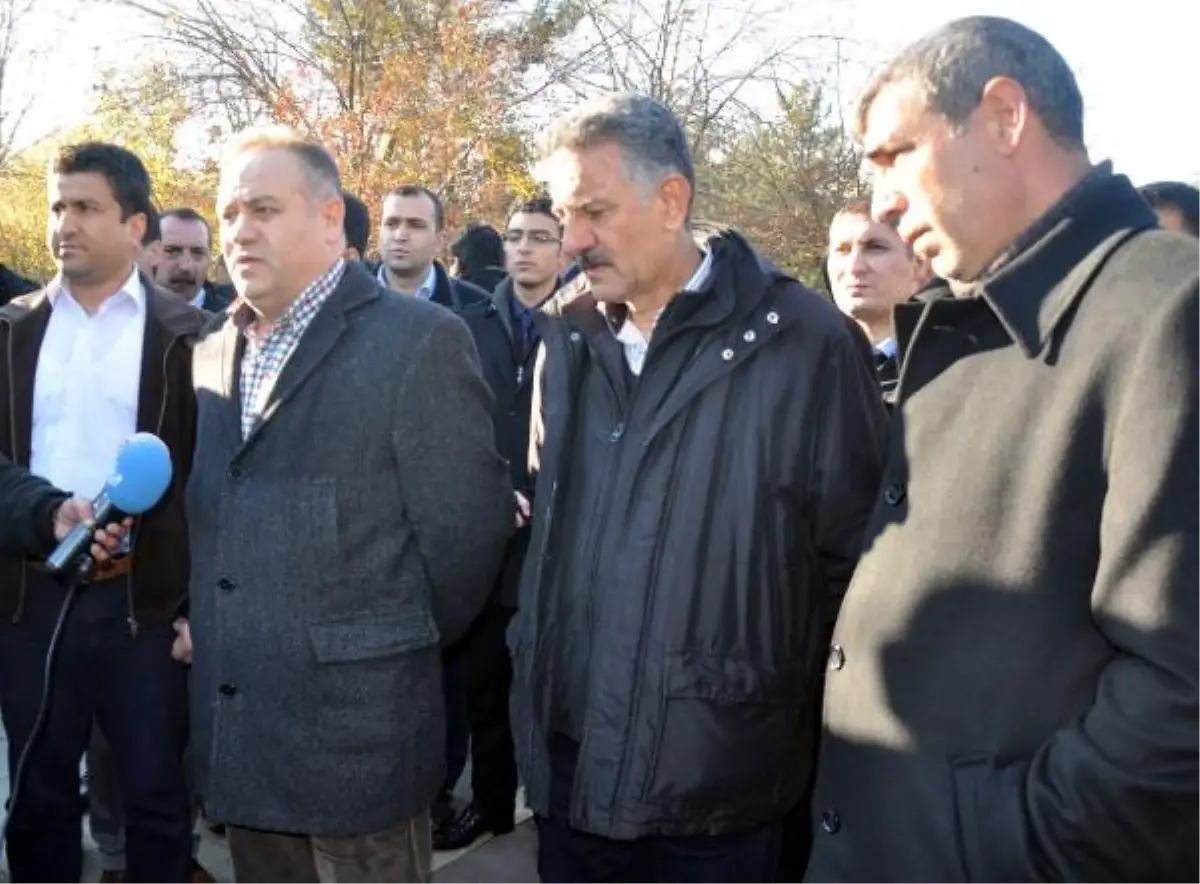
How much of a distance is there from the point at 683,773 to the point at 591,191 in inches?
50.3

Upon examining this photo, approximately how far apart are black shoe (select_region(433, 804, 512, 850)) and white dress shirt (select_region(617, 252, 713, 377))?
2.50m

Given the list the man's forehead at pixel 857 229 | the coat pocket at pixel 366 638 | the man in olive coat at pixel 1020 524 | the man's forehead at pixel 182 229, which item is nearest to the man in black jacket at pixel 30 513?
the coat pocket at pixel 366 638

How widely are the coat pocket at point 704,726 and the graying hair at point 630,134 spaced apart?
108 centimetres

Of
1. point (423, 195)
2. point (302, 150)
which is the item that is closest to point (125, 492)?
point (302, 150)

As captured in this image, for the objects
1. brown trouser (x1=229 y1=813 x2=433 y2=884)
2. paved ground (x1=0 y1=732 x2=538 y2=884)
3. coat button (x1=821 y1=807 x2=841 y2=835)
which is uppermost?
coat button (x1=821 y1=807 x2=841 y2=835)

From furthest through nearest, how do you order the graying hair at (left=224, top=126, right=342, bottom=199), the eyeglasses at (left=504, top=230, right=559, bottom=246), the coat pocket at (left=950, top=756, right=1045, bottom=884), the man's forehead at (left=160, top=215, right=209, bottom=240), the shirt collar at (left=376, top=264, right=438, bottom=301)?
the man's forehead at (left=160, top=215, right=209, bottom=240) → the shirt collar at (left=376, top=264, right=438, bottom=301) → the eyeglasses at (left=504, top=230, right=559, bottom=246) → the graying hair at (left=224, top=126, right=342, bottom=199) → the coat pocket at (left=950, top=756, right=1045, bottom=884)

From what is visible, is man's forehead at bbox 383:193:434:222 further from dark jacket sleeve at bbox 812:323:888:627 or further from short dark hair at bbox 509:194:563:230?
dark jacket sleeve at bbox 812:323:888:627

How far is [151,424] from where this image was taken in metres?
3.45

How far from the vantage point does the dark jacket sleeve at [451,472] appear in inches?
109

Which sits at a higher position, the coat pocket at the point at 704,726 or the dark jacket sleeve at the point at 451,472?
the dark jacket sleeve at the point at 451,472

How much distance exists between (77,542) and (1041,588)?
1.94 metres

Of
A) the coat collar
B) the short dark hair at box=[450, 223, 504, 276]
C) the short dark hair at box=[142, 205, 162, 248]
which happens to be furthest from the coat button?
the short dark hair at box=[450, 223, 504, 276]

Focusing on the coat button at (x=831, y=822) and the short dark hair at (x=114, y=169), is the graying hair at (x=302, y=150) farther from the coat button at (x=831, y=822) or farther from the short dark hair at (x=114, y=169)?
the coat button at (x=831, y=822)

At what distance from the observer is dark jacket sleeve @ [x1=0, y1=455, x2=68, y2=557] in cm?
308
